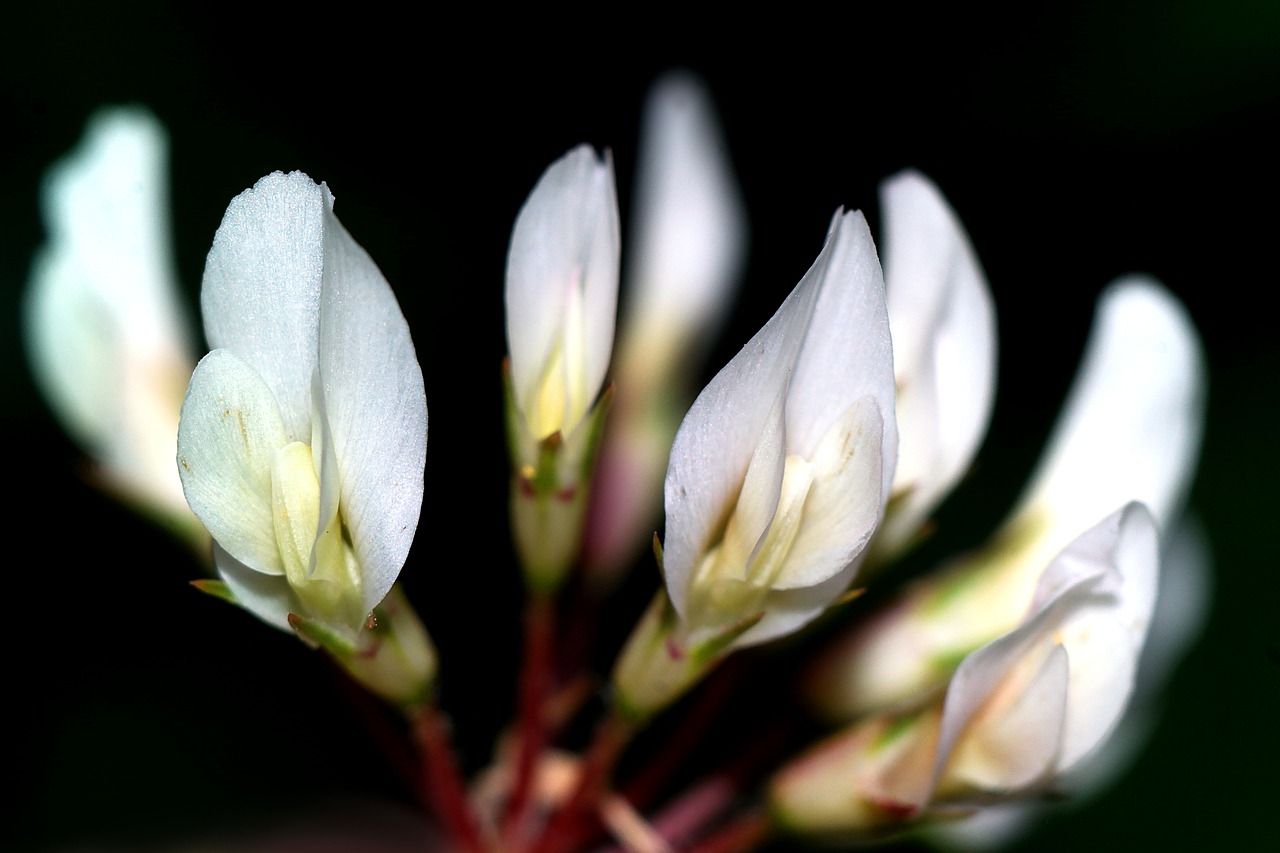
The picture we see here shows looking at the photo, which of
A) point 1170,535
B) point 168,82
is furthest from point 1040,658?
point 168,82

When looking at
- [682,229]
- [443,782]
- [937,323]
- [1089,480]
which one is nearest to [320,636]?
[443,782]

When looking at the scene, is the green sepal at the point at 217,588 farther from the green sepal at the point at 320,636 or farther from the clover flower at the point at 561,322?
the clover flower at the point at 561,322

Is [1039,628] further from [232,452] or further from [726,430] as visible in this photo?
[232,452]

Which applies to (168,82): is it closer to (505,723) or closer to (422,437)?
(505,723)

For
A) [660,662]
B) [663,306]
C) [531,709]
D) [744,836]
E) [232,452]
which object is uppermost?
[232,452]

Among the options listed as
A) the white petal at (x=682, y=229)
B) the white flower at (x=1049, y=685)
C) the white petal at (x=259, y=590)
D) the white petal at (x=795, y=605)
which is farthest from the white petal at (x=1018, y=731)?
the white petal at (x=682, y=229)

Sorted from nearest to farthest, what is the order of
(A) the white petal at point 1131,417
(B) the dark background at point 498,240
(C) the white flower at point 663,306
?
(A) the white petal at point 1131,417, (C) the white flower at point 663,306, (B) the dark background at point 498,240
